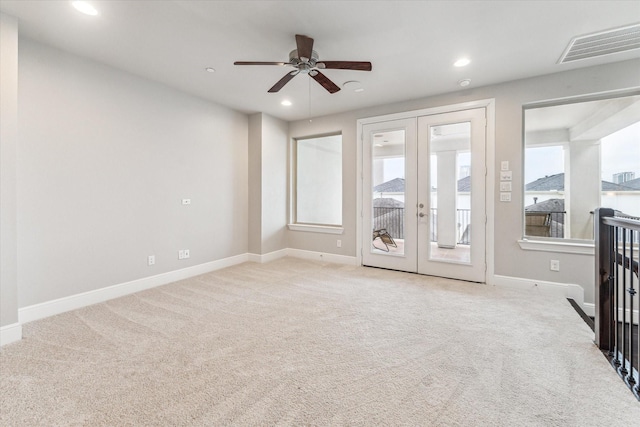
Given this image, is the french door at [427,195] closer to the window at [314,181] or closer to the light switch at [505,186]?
the light switch at [505,186]

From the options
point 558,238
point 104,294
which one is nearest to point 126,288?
point 104,294

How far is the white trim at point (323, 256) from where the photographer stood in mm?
4797

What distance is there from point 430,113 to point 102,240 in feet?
14.9

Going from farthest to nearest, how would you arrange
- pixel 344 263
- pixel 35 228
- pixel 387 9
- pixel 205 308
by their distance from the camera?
pixel 344 263 < pixel 205 308 < pixel 35 228 < pixel 387 9

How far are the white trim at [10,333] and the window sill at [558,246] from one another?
206 inches

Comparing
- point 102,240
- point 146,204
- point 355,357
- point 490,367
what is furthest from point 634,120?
point 102,240

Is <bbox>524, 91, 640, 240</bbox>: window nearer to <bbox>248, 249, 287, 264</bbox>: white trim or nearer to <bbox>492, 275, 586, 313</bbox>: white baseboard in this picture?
<bbox>492, 275, 586, 313</bbox>: white baseboard

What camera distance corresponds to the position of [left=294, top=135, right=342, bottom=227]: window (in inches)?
Result: 208

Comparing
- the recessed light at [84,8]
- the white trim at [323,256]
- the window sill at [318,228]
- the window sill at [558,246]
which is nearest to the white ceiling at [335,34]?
the recessed light at [84,8]

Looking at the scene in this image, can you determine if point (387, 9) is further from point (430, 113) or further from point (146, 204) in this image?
point (146, 204)

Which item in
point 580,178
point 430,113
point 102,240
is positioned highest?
point 430,113

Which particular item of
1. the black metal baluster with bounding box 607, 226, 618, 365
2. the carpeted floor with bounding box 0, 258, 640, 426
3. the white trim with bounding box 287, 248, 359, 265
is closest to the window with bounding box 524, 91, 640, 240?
the carpeted floor with bounding box 0, 258, 640, 426

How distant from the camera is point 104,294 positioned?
3.12m

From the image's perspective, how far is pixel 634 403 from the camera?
157 cm
